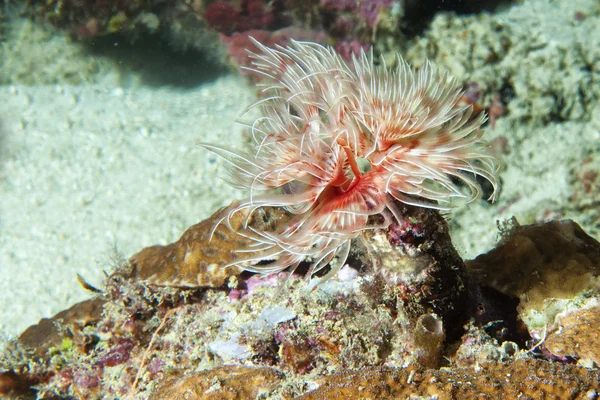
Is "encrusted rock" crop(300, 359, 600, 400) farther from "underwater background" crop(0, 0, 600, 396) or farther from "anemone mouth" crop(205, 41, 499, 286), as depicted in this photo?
"underwater background" crop(0, 0, 600, 396)

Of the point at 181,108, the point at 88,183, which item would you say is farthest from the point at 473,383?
the point at 181,108

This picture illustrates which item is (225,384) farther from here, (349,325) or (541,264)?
(541,264)

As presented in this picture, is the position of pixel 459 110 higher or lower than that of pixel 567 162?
higher

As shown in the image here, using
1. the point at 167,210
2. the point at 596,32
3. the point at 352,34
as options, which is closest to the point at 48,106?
the point at 167,210

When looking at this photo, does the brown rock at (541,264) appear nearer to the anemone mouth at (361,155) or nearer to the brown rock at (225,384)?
the anemone mouth at (361,155)

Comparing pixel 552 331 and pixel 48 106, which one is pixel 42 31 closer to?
pixel 48 106
